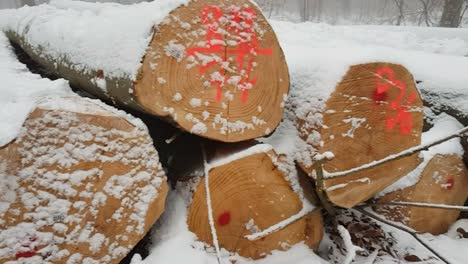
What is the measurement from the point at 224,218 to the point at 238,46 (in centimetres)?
79

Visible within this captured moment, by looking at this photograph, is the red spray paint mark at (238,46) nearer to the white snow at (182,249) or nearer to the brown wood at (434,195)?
the white snow at (182,249)

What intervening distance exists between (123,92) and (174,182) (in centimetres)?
56

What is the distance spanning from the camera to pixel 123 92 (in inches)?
53.2

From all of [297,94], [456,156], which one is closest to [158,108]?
[297,94]

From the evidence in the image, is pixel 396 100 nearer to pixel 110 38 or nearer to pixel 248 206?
pixel 248 206

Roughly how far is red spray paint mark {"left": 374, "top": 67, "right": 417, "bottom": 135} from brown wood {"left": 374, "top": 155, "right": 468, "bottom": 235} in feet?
1.54

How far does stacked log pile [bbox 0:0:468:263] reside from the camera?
1.17 m

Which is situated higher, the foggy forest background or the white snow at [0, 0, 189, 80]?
the white snow at [0, 0, 189, 80]

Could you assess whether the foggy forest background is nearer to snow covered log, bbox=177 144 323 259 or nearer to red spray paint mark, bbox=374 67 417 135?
red spray paint mark, bbox=374 67 417 135

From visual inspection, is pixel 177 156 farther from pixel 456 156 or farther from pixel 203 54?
pixel 456 156

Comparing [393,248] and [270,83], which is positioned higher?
[270,83]

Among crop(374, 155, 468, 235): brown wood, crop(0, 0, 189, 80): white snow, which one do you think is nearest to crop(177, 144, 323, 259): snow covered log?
crop(0, 0, 189, 80): white snow

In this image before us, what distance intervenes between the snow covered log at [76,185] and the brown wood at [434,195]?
145 cm

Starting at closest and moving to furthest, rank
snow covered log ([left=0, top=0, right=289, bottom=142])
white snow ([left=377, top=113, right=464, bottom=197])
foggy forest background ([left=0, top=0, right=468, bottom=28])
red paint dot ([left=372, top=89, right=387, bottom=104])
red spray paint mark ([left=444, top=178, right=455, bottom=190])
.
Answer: snow covered log ([left=0, top=0, right=289, bottom=142])
red paint dot ([left=372, top=89, right=387, bottom=104])
white snow ([left=377, top=113, right=464, bottom=197])
red spray paint mark ([left=444, top=178, right=455, bottom=190])
foggy forest background ([left=0, top=0, right=468, bottom=28])
